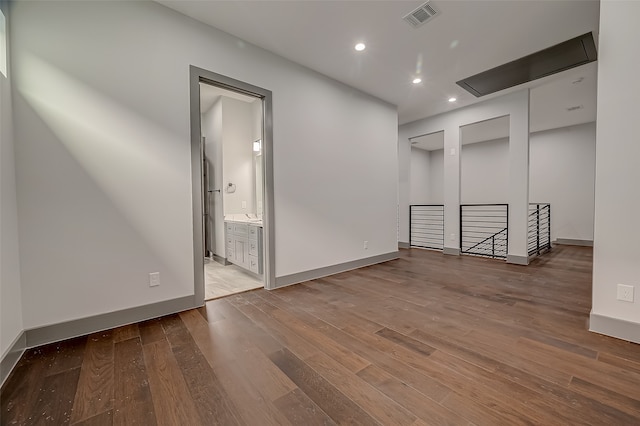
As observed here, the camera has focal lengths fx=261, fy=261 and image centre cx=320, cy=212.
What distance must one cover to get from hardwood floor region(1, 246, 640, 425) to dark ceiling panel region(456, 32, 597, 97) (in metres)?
3.02

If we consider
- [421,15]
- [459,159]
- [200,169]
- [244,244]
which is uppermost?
[421,15]

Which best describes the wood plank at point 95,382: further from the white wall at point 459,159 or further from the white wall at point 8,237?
the white wall at point 459,159

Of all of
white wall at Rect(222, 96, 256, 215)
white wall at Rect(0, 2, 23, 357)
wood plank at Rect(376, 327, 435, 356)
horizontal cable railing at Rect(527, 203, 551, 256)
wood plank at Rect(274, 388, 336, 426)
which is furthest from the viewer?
horizontal cable railing at Rect(527, 203, 551, 256)

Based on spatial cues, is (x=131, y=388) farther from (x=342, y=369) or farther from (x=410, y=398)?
(x=410, y=398)

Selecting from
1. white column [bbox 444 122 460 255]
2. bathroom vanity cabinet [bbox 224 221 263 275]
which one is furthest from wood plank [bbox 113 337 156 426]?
white column [bbox 444 122 460 255]

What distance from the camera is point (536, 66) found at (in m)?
3.61

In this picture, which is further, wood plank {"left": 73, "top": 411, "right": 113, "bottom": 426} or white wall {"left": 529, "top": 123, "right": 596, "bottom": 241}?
white wall {"left": 529, "top": 123, "right": 596, "bottom": 241}

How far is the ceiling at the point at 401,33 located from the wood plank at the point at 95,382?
2976mm

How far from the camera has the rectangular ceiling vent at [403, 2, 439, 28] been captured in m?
2.51

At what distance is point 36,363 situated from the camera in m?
1.71

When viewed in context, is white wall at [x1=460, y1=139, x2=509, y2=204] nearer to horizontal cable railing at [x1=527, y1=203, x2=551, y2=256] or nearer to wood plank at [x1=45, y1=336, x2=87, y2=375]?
horizontal cable railing at [x1=527, y1=203, x2=551, y2=256]

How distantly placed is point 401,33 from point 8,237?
3837 millimetres

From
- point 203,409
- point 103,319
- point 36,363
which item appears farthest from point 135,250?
point 203,409

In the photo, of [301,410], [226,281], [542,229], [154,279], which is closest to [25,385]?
[154,279]
